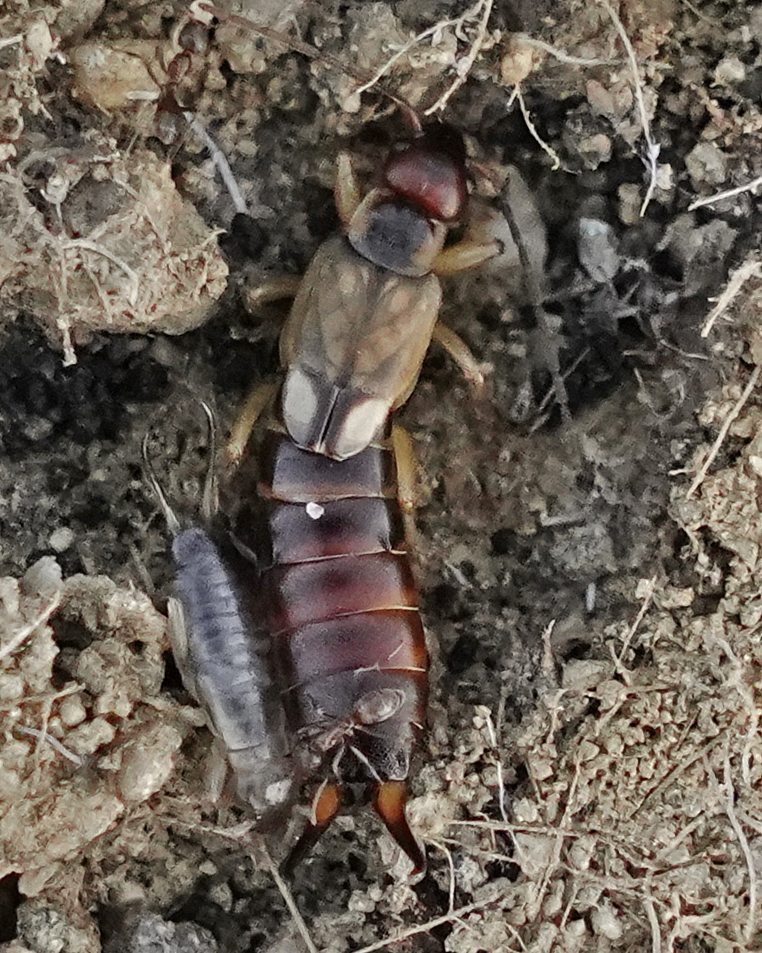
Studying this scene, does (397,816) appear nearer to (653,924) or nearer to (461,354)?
(653,924)

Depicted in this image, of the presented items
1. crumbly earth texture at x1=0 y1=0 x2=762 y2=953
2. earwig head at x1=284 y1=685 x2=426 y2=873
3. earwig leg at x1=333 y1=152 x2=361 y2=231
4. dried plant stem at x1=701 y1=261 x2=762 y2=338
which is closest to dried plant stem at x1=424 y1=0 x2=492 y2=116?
crumbly earth texture at x1=0 y1=0 x2=762 y2=953

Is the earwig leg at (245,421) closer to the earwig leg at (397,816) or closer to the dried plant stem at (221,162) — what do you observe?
the dried plant stem at (221,162)

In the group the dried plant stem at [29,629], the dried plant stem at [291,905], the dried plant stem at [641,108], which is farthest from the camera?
the dried plant stem at [291,905]

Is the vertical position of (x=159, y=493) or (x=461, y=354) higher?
(x=461, y=354)

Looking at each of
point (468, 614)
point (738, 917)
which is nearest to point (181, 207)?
point (468, 614)

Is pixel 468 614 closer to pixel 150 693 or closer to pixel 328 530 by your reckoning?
pixel 328 530

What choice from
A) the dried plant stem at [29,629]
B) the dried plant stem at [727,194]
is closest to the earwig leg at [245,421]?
the dried plant stem at [29,629]

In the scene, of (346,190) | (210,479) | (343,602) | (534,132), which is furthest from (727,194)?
(210,479)
